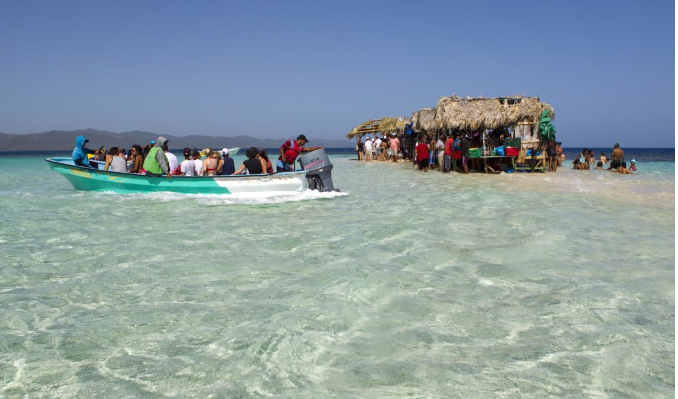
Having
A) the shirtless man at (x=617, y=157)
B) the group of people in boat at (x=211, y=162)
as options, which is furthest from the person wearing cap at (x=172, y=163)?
the shirtless man at (x=617, y=157)

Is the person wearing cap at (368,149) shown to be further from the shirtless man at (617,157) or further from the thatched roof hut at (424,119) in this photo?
the shirtless man at (617,157)

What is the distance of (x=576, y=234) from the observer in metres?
7.09

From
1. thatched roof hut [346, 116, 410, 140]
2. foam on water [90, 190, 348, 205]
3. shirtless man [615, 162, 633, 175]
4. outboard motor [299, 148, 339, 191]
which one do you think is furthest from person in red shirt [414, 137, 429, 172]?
outboard motor [299, 148, 339, 191]

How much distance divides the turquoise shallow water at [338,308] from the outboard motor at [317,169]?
298 cm

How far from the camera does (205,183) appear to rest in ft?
37.0

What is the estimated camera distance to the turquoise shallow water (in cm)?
294

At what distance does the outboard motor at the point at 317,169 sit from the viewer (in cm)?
1124

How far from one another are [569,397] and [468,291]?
1.83 metres

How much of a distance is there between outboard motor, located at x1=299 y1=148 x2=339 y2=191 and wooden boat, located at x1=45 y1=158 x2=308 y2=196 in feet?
0.58

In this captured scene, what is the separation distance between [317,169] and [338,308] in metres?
7.28

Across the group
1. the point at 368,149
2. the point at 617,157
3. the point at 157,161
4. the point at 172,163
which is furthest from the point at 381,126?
the point at 157,161

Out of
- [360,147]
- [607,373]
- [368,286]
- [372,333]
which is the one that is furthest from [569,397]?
[360,147]

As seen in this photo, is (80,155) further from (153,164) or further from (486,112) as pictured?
(486,112)

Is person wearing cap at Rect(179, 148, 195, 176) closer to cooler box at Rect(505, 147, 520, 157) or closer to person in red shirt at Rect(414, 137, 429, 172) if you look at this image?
person in red shirt at Rect(414, 137, 429, 172)
